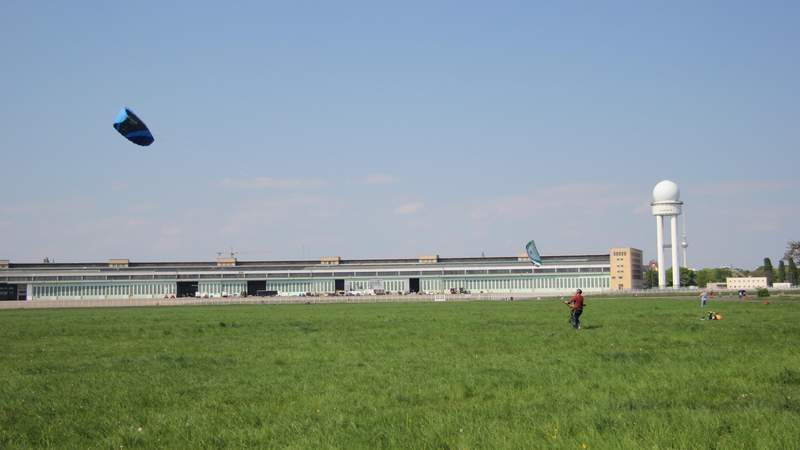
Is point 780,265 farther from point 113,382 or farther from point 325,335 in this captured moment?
point 113,382

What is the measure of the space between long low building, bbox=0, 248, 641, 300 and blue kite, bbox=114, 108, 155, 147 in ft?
478

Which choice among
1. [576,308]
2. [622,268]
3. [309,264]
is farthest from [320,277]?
[576,308]

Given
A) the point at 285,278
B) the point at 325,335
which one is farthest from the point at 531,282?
the point at 325,335

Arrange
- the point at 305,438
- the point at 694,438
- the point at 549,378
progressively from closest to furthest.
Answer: the point at 694,438 → the point at 305,438 → the point at 549,378

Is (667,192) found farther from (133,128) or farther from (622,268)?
(133,128)

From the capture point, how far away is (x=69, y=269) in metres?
186

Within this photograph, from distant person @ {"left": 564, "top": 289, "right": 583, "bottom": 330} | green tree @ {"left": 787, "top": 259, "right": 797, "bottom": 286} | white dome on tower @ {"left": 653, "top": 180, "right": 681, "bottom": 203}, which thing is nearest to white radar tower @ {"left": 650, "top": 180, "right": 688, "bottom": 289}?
white dome on tower @ {"left": 653, "top": 180, "right": 681, "bottom": 203}

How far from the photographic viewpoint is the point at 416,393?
1566cm

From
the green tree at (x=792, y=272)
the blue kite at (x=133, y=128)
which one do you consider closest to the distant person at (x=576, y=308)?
the blue kite at (x=133, y=128)

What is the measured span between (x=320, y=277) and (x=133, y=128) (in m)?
158

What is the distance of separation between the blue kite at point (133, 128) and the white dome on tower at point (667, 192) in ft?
466

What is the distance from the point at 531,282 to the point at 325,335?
151140 millimetres

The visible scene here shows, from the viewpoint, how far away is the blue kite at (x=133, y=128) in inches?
1208

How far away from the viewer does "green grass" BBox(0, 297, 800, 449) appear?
11.7 m
